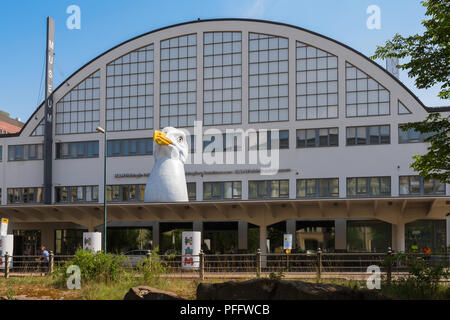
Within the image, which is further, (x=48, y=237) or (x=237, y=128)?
(x=48, y=237)

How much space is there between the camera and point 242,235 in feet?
157

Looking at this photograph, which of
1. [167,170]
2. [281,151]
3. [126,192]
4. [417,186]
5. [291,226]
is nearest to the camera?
[167,170]

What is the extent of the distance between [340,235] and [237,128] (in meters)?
12.6

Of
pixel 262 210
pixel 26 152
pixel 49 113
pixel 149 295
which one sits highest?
pixel 49 113

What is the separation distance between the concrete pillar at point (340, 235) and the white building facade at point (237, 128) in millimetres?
83

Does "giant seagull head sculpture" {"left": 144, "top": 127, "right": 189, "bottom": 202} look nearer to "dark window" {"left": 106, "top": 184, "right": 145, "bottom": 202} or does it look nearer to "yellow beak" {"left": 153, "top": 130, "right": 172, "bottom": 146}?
"yellow beak" {"left": 153, "top": 130, "right": 172, "bottom": 146}

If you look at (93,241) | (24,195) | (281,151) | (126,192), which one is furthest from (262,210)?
(24,195)

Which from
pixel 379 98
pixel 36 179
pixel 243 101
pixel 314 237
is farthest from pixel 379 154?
pixel 36 179

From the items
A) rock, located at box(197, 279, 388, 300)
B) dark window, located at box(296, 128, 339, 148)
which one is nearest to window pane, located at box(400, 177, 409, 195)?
dark window, located at box(296, 128, 339, 148)

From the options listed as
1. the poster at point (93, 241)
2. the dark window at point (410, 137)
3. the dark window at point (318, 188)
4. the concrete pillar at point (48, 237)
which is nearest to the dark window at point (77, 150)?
the concrete pillar at point (48, 237)

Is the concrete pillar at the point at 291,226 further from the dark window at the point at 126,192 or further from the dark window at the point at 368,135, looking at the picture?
the dark window at the point at 126,192

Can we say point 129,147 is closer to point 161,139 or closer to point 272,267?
point 161,139

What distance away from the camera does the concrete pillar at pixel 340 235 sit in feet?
149
